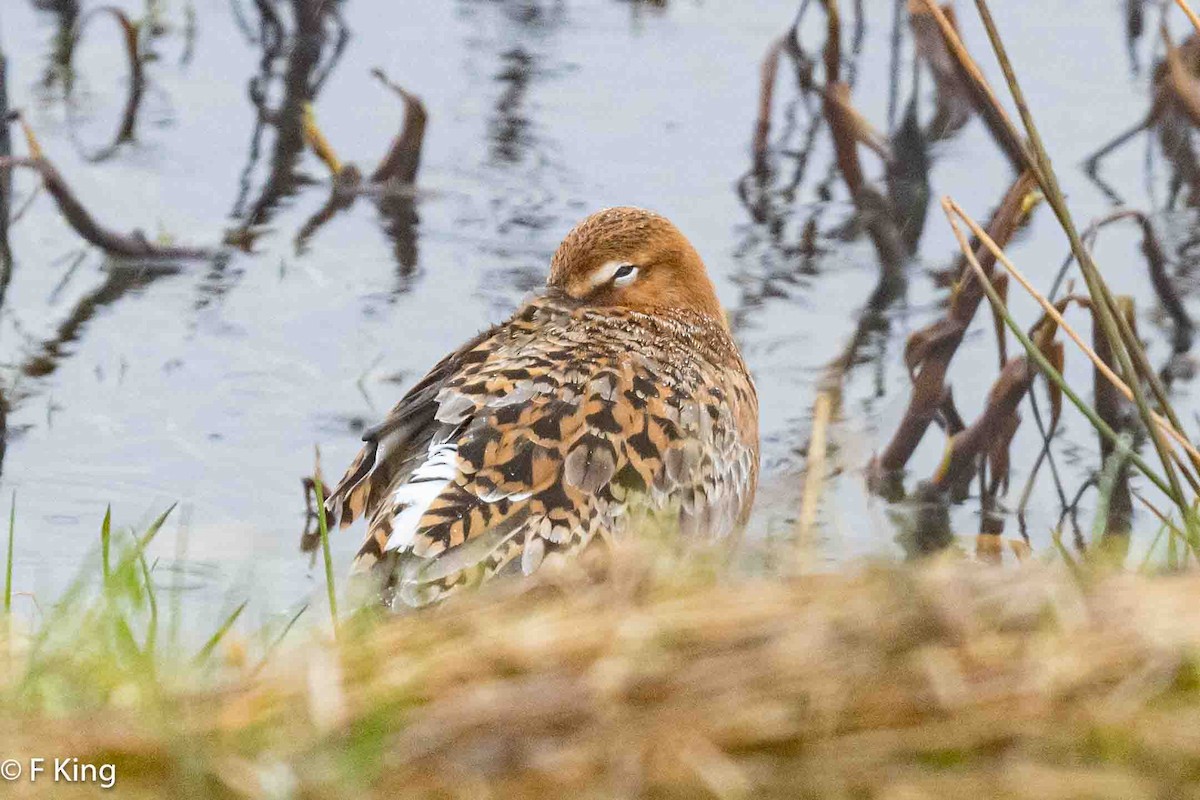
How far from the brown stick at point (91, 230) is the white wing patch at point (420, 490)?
2573 millimetres

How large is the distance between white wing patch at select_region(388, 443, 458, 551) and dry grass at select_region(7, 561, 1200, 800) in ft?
5.65

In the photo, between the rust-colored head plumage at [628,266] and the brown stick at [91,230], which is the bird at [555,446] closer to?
the rust-colored head plumage at [628,266]

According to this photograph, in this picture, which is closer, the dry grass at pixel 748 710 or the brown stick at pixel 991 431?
the dry grass at pixel 748 710

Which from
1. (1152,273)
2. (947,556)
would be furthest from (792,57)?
(947,556)

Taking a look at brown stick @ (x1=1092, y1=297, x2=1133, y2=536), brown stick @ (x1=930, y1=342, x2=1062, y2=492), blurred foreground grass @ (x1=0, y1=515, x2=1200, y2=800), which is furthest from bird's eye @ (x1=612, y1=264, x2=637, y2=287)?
blurred foreground grass @ (x1=0, y1=515, x2=1200, y2=800)

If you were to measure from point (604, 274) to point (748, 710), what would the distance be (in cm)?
312

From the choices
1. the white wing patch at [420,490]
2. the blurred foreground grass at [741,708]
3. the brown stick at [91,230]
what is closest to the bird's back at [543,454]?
the white wing patch at [420,490]

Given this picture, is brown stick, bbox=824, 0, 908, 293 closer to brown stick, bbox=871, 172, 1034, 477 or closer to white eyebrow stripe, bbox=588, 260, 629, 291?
brown stick, bbox=871, 172, 1034, 477

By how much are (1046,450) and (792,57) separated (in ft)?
9.56

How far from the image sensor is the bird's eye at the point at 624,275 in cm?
482

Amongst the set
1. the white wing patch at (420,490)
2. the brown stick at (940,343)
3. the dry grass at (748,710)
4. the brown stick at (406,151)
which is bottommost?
the dry grass at (748,710)

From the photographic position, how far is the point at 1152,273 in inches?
243

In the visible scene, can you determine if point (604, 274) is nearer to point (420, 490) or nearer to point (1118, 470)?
point (420, 490)

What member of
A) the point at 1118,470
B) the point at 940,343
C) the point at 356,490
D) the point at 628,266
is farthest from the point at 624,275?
the point at 1118,470
